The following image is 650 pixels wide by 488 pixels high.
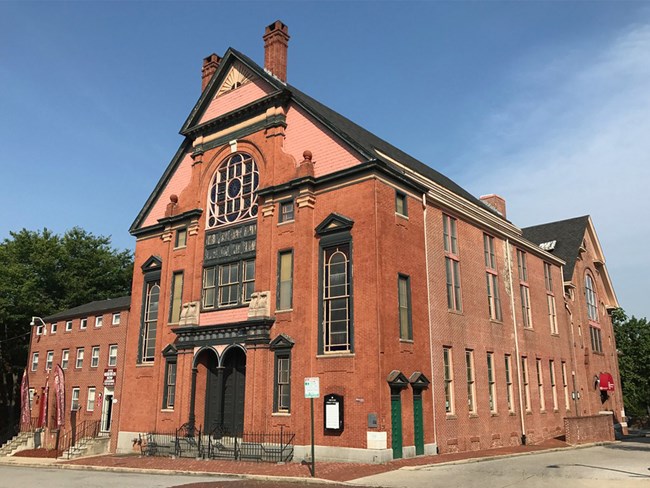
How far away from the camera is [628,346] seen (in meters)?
55.7

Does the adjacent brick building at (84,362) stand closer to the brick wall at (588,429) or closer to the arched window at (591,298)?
the brick wall at (588,429)

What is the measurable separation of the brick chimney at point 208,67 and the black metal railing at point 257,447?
67.3ft

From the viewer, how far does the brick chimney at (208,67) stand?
34250 millimetres

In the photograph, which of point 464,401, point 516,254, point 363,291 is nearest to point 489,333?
point 464,401

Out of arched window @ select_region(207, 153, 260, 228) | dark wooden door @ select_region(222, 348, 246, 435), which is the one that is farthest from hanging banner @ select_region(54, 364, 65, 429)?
arched window @ select_region(207, 153, 260, 228)

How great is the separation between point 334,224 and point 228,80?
462 inches

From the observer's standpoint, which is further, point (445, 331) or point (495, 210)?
point (495, 210)

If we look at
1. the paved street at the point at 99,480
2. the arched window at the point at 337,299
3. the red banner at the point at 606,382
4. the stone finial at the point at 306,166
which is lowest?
the paved street at the point at 99,480

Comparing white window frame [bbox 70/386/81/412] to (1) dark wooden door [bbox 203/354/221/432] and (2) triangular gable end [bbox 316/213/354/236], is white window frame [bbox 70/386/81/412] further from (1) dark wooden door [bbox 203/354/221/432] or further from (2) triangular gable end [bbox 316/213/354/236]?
(2) triangular gable end [bbox 316/213/354/236]

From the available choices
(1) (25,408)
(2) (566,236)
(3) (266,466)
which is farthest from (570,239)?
(1) (25,408)

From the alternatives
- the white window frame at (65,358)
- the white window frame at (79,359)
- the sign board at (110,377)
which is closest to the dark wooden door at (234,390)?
the sign board at (110,377)

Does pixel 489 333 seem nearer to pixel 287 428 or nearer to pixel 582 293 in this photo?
pixel 287 428

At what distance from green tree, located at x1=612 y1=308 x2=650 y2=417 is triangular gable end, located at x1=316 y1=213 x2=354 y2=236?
136 ft

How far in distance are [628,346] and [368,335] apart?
4414cm
